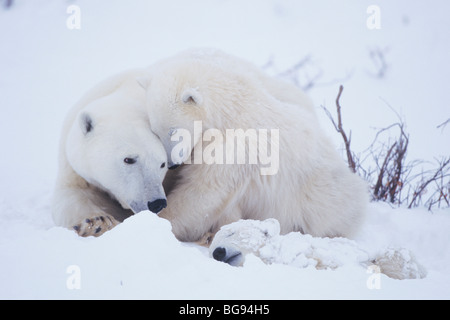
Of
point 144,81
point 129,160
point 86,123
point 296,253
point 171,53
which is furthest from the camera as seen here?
point 171,53

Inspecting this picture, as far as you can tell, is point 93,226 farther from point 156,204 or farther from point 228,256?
point 228,256

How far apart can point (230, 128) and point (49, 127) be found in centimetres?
404

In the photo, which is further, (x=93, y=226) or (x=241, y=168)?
(x=241, y=168)

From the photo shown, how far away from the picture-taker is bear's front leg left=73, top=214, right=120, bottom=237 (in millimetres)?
3082

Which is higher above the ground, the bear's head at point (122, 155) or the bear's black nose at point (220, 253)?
the bear's head at point (122, 155)

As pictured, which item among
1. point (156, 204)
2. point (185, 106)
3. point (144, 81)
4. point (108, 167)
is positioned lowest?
point (156, 204)

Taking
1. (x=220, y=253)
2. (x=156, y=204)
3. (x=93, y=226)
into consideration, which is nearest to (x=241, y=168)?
(x=156, y=204)

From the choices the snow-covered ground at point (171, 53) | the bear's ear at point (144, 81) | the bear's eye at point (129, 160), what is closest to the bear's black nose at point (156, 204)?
the bear's eye at point (129, 160)

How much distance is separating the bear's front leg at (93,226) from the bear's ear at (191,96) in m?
0.85

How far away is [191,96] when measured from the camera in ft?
10.9

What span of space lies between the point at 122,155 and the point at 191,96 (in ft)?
1.84

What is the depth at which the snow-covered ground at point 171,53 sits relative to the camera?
2.12 m

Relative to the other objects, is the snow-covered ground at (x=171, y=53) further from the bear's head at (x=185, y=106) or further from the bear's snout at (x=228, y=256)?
the bear's head at (x=185, y=106)

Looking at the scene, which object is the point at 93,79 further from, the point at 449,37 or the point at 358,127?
the point at 449,37
